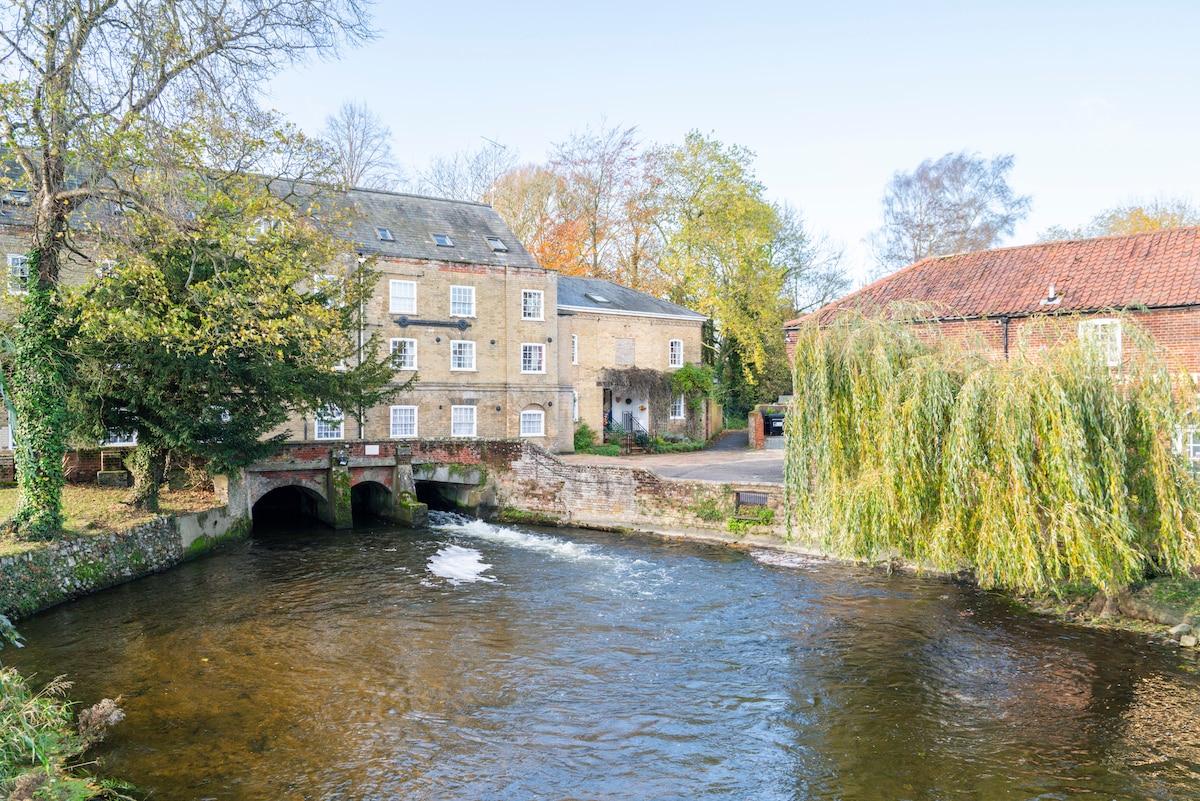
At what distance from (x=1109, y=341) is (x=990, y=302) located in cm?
865

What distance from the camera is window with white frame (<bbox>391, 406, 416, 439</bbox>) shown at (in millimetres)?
28156

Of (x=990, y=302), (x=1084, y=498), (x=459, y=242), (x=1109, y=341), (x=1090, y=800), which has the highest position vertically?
(x=459, y=242)

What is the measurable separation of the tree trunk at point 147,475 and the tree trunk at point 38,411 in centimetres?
308

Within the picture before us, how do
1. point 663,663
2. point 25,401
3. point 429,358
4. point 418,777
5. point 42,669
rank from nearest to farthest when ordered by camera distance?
1. point 418,777
2. point 42,669
3. point 663,663
4. point 25,401
5. point 429,358

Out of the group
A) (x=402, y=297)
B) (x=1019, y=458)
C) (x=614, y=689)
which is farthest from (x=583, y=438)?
(x=1019, y=458)

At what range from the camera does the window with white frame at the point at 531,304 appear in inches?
1188

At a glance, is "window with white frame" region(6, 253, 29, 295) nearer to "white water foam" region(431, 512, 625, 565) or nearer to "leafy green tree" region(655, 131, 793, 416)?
"white water foam" region(431, 512, 625, 565)

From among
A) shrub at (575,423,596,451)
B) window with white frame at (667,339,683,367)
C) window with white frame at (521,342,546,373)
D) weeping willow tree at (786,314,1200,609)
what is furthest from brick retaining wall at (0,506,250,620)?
window with white frame at (667,339,683,367)

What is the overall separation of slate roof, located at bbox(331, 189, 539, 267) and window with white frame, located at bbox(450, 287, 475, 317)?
112cm

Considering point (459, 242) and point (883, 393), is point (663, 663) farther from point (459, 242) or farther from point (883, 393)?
point (459, 242)

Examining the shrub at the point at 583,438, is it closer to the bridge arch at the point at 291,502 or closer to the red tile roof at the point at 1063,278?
the bridge arch at the point at 291,502

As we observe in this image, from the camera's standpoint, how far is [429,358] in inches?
1127

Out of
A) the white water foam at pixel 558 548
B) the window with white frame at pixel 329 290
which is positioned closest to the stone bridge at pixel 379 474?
the white water foam at pixel 558 548

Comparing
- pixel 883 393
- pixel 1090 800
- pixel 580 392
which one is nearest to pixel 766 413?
pixel 580 392
